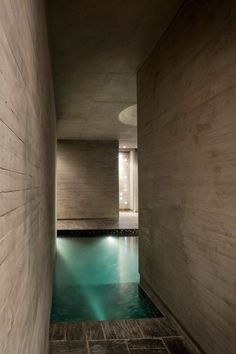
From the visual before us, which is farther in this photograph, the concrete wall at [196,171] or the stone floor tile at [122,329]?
the stone floor tile at [122,329]

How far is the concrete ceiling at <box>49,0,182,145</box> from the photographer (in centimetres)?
320

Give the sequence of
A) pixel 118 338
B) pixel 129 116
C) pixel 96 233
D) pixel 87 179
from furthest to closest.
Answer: pixel 87 179 → pixel 96 233 → pixel 129 116 → pixel 118 338

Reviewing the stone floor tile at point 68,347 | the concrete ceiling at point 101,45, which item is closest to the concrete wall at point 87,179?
the concrete ceiling at point 101,45

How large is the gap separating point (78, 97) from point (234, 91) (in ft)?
14.1

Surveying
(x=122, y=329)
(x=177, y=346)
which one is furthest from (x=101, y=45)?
(x=177, y=346)

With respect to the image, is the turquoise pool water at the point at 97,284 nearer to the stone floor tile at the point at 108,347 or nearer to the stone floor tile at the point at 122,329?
the stone floor tile at the point at 122,329

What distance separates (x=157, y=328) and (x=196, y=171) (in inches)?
66.2

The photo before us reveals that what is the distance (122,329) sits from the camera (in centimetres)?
321

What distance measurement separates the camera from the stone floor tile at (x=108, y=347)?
2.80 meters

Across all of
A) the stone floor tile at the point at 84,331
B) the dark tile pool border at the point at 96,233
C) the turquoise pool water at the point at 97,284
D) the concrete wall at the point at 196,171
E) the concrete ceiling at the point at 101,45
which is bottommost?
the turquoise pool water at the point at 97,284

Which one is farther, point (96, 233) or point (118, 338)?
point (96, 233)

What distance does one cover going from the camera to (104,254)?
724 cm

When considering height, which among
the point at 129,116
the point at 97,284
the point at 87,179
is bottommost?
the point at 97,284

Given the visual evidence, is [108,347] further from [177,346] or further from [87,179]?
[87,179]
